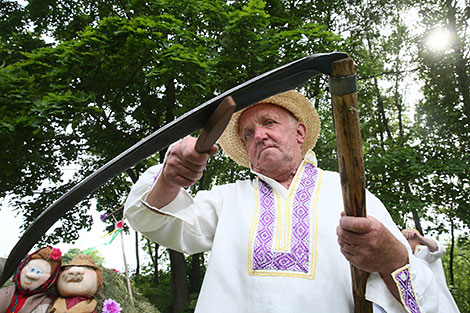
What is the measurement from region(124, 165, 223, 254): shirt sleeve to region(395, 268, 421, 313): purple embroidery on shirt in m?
0.80

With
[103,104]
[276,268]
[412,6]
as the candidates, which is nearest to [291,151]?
[276,268]

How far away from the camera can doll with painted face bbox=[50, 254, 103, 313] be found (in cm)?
303

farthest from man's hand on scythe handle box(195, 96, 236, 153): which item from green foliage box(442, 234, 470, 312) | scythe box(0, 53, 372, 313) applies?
green foliage box(442, 234, 470, 312)

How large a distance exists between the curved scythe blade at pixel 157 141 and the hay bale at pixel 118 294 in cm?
275

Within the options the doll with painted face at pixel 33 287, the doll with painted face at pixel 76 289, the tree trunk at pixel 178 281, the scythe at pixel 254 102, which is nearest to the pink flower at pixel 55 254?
the doll with painted face at pixel 33 287

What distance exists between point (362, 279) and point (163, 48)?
13.1ft

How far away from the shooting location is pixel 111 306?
3.29 m

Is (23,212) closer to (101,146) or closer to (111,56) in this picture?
(101,146)

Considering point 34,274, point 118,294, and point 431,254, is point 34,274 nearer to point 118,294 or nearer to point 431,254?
point 118,294

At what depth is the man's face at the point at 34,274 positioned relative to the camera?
117 inches

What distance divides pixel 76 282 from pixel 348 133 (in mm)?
3045

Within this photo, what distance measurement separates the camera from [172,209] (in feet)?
4.45

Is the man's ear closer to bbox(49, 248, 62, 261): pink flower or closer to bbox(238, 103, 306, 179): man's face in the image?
bbox(238, 103, 306, 179): man's face

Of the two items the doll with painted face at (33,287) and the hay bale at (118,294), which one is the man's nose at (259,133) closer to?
the doll with painted face at (33,287)
